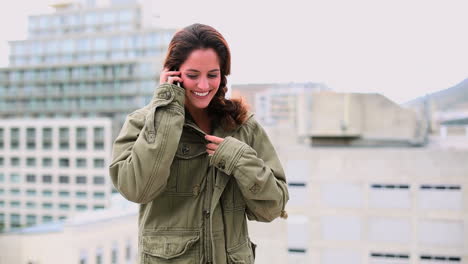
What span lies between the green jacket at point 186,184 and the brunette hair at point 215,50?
0.03 m

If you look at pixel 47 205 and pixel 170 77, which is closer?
pixel 170 77

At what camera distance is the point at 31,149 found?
2291cm

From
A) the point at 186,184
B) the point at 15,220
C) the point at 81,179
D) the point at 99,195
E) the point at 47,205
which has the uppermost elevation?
the point at 186,184

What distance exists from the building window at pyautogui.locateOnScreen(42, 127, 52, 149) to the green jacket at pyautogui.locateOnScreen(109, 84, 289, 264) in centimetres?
2333

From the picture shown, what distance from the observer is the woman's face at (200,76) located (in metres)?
0.81

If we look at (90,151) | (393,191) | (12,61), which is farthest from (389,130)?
(12,61)

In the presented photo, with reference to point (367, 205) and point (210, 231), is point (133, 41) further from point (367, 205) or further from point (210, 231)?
point (210, 231)

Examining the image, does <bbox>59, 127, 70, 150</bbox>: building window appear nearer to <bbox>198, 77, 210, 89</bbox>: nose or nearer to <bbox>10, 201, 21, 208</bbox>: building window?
<bbox>10, 201, 21, 208</bbox>: building window

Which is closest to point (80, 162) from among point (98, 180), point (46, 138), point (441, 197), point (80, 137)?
point (80, 137)

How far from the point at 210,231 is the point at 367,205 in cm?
515

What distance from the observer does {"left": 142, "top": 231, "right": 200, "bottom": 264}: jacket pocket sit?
31.5 inches

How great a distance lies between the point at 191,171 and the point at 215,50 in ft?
0.73

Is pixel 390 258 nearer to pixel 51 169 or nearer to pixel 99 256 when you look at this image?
pixel 99 256

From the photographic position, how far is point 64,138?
22.1 metres
